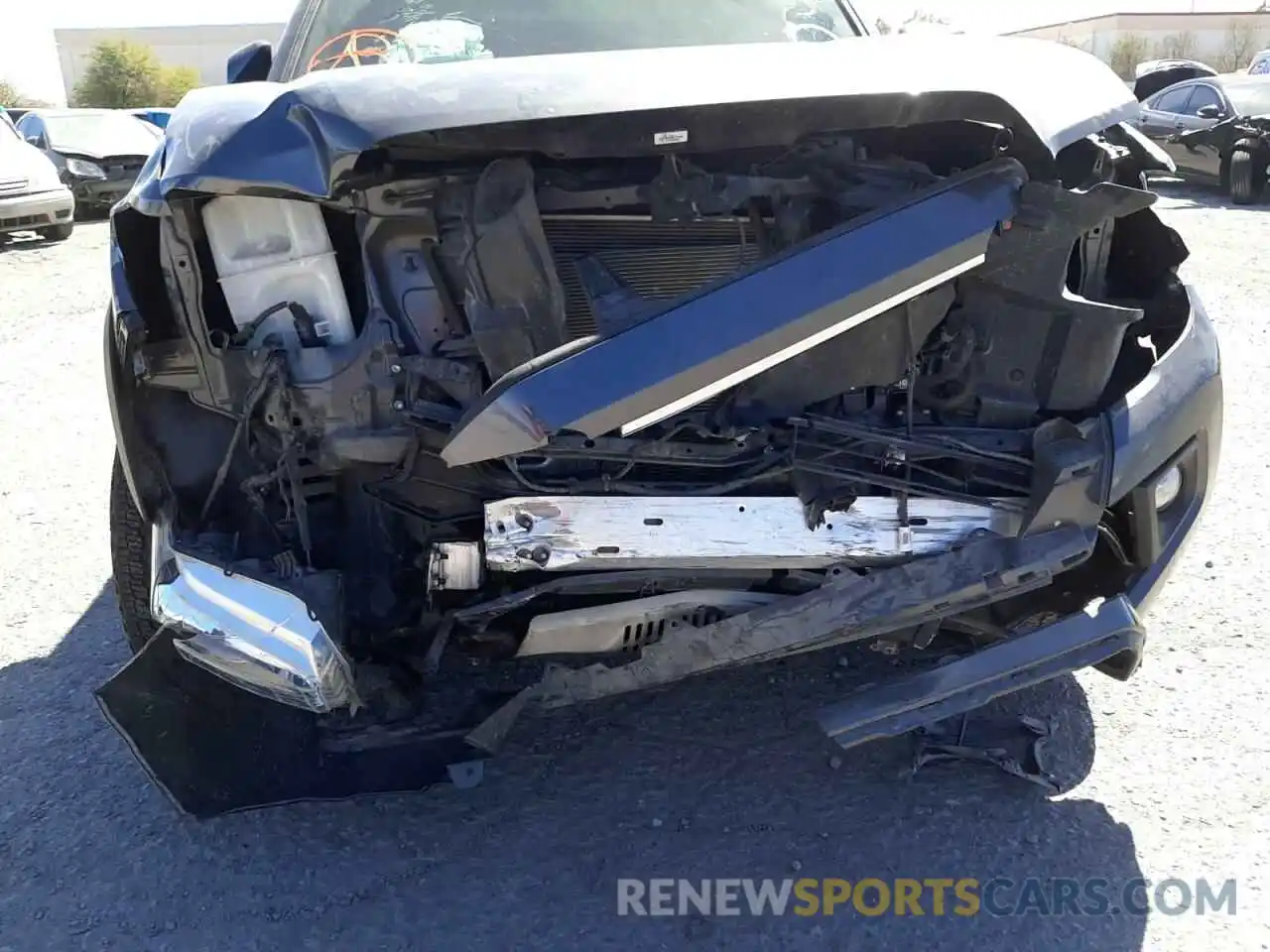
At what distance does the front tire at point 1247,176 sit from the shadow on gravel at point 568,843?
11.7 meters

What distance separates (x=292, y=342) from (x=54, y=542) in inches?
94.2

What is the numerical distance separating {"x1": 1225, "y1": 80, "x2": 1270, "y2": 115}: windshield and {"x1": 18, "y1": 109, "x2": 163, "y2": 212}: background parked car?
531 inches

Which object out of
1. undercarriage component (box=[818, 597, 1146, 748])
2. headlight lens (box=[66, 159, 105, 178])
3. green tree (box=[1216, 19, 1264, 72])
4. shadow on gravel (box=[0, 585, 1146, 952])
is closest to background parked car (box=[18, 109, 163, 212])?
headlight lens (box=[66, 159, 105, 178])

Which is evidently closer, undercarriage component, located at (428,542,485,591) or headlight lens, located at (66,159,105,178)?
undercarriage component, located at (428,542,485,591)

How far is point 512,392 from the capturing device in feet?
5.89

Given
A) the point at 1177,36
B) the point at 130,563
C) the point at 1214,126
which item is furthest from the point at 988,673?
the point at 1177,36

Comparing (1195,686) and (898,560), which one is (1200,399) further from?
(1195,686)

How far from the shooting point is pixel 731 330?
182cm

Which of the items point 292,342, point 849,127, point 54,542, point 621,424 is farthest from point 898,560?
point 54,542

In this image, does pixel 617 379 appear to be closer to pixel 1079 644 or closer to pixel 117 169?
pixel 1079 644

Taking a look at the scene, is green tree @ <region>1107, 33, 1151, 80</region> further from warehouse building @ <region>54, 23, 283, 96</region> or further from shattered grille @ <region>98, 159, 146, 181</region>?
shattered grille @ <region>98, 159, 146, 181</region>

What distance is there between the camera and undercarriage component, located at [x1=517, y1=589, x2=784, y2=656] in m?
2.23

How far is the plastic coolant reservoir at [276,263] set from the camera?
6.79 ft

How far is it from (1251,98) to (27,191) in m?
14.1
